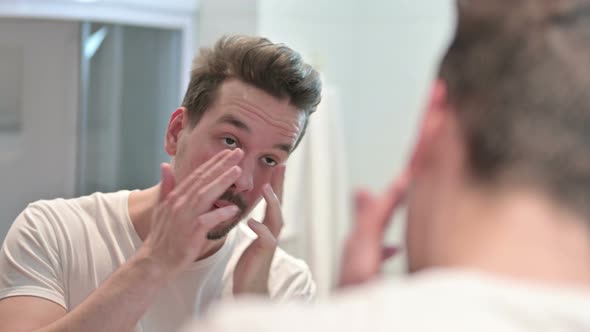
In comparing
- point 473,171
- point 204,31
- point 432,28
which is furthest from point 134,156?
point 473,171

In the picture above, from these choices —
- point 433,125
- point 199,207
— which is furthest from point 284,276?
point 433,125

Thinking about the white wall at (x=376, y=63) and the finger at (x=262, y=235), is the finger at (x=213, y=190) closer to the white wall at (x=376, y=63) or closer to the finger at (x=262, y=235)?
the finger at (x=262, y=235)

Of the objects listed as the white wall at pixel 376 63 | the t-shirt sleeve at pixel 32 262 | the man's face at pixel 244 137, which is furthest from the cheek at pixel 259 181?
the white wall at pixel 376 63

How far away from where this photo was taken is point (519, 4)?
480 mm

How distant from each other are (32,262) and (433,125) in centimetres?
86

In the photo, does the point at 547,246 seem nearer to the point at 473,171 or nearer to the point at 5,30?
the point at 473,171

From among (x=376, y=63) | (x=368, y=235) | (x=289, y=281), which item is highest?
(x=376, y=63)

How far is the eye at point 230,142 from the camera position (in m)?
1.17

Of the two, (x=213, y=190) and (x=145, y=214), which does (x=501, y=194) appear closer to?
(x=213, y=190)

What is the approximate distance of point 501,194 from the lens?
0.47 metres

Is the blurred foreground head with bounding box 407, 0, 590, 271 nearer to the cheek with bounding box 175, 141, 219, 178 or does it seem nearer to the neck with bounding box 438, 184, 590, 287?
the neck with bounding box 438, 184, 590, 287

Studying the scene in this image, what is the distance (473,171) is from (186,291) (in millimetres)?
828

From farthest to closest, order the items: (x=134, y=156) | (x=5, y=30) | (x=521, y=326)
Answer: (x=134, y=156), (x=5, y=30), (x=521, y=326)

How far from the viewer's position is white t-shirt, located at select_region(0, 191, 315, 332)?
1142 millimetres
